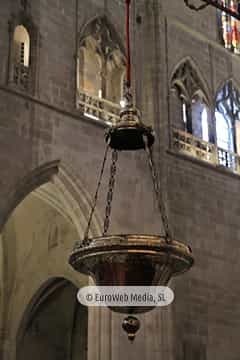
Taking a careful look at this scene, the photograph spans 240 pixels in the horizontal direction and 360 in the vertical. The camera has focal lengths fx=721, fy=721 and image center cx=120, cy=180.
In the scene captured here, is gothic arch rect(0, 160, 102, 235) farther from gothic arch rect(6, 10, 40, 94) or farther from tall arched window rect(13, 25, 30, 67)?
tall arched window rect(13, 25, 30, 67)

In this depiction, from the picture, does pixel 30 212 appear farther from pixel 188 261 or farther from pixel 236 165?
pixel 188 261

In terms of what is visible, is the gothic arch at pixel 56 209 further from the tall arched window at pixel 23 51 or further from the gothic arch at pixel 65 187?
the tall arched window at pixel 23 51

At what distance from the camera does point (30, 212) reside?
16141 millimetres

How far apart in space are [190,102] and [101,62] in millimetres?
2309

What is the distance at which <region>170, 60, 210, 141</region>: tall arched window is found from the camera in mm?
14789

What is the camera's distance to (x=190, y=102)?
1505 centimetres

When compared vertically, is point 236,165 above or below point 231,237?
above

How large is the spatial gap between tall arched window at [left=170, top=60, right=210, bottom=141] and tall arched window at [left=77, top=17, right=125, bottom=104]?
130 cm

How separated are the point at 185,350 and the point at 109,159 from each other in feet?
11.9

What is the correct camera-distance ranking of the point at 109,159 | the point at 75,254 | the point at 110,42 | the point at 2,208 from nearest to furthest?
the point at 75,254 → the point at 2,208 → the point at 109,159 → the point at 110,42

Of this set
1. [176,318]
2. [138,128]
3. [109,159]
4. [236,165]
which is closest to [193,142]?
[236,165]

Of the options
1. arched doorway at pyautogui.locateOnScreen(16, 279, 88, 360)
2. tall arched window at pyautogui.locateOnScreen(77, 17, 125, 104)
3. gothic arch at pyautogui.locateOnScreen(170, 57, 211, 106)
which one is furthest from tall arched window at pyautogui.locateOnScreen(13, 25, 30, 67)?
arched doorway at pyautogui.locateOnScreen(16, 279, 88, 360)

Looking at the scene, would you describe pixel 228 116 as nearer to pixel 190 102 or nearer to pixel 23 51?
pixel 190 102

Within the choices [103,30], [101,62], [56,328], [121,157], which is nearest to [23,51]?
[101,62]
